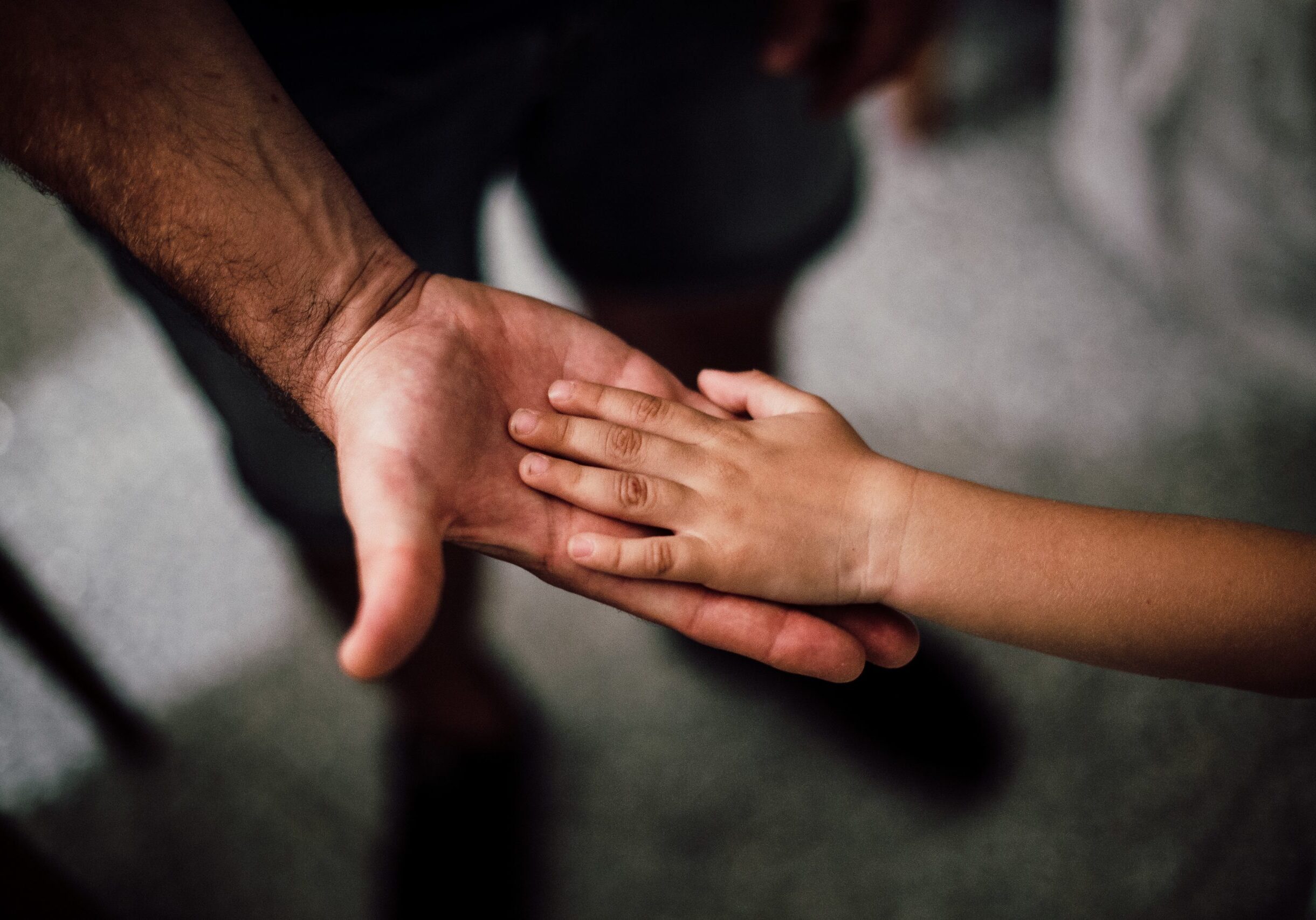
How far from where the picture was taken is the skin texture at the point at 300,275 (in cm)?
46

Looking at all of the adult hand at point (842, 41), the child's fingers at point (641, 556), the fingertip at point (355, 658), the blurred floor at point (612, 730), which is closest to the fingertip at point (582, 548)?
the child's fingers at point (641, 556)

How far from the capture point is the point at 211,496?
0.89 m

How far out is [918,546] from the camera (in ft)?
1.70

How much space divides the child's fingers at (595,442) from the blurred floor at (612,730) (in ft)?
1.09

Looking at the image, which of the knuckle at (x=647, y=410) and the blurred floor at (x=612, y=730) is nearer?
the knuckle at (x=647, y=410)

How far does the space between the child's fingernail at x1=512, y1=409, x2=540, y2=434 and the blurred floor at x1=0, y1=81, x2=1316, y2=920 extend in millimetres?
325

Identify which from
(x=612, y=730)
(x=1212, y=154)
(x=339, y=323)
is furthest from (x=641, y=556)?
(x=1212, y=154)

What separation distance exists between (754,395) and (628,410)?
0.32 feet

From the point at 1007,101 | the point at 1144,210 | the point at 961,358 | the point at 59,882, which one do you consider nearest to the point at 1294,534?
the point at 961,358

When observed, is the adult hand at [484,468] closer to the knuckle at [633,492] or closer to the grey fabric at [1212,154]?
the knuckle at [633,492]

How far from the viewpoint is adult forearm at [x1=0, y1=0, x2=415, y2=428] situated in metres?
0.46

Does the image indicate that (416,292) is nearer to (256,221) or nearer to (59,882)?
(256,221)

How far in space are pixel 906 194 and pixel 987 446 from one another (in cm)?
49

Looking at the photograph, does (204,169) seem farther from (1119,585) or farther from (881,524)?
(1119,585)
